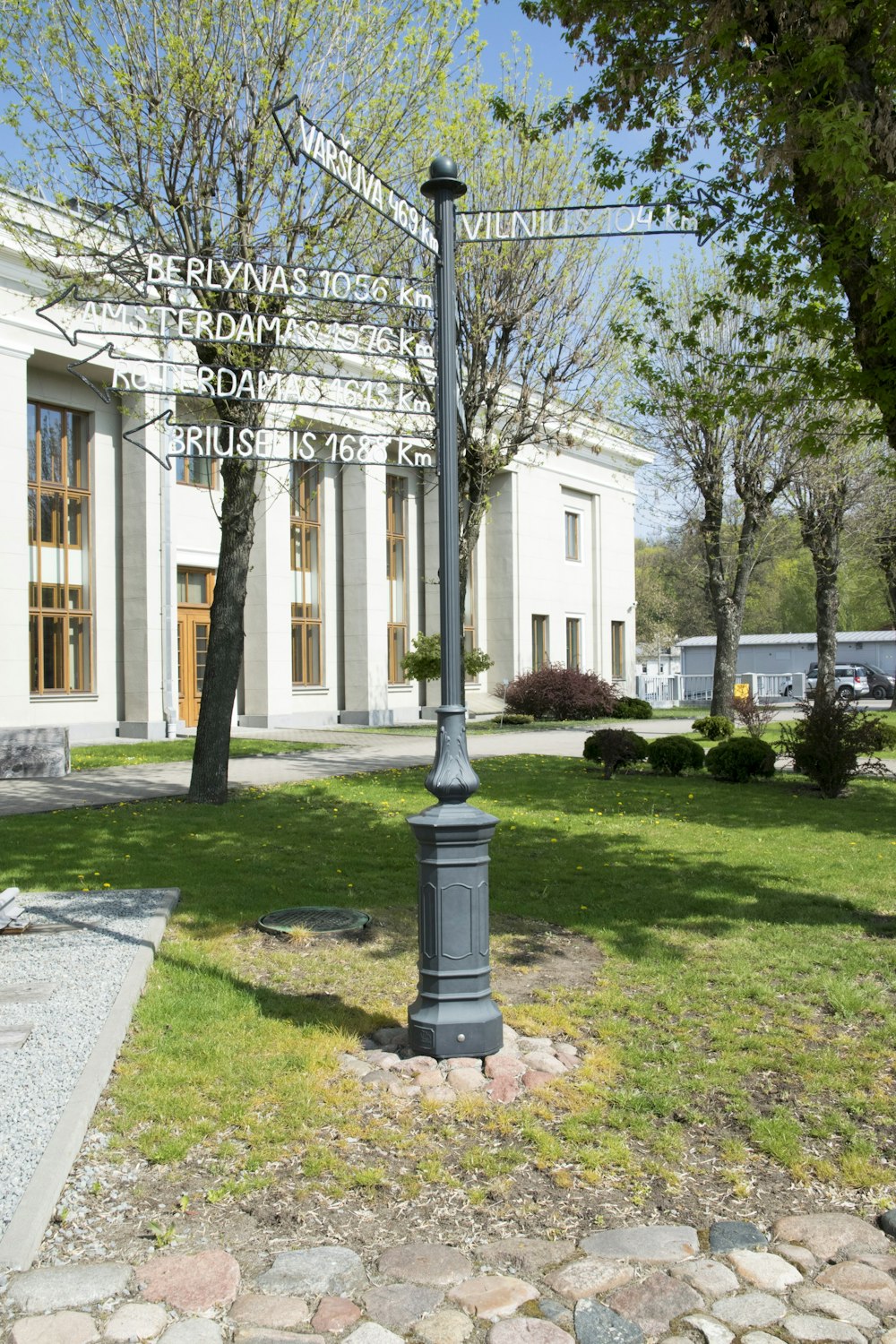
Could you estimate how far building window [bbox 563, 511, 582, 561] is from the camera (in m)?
39.4

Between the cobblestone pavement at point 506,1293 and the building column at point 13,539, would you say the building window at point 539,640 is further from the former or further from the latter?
the cobblestone pavement at point 506,1293

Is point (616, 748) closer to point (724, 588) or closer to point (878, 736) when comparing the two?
point (878, 736)

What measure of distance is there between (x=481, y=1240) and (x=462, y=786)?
6.32 ft

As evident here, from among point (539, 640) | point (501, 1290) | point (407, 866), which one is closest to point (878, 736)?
point (407, 866)

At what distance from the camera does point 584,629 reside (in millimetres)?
40344

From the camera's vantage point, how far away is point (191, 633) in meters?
26.4

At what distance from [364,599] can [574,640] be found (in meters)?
12.0

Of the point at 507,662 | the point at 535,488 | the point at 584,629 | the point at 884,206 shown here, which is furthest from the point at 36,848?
the point at 584,629

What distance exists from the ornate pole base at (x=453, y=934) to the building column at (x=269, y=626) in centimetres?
2240

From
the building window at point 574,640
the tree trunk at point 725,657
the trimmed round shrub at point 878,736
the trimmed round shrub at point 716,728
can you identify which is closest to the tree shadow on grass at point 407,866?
the trimmed round shrub at point 878,736

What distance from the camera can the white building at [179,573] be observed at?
2108cm

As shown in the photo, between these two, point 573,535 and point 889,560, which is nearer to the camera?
point 889,560

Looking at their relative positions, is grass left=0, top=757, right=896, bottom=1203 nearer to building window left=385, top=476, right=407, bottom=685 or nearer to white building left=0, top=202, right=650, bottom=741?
white building left=0, top=202, right=650, bottom=741

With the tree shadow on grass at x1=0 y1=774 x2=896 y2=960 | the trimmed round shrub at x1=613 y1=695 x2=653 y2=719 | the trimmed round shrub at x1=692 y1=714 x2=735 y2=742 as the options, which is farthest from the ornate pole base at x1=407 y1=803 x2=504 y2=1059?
the trimmed round shrub at x1=613 y1=695 x2=653 y2=719
